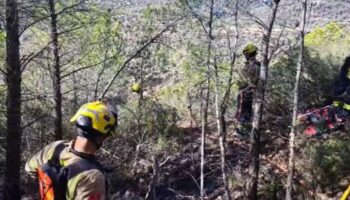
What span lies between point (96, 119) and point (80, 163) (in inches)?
9.6

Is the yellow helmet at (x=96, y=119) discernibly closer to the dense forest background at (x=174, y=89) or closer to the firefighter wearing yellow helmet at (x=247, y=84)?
the dense forest background at (x=174, y=89)

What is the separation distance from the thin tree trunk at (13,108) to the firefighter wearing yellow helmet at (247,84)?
3.51 meters

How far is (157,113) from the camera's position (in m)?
11.6

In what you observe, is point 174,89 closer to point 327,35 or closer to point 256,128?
point 256,128

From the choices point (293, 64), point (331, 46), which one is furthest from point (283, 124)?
point (331, 46)

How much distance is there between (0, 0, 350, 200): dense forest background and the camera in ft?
24.6

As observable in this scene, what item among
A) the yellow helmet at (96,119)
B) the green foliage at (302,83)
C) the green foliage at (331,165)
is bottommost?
the green foliage at (331,165)

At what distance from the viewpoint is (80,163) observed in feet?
8.37

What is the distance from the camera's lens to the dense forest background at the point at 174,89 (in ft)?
24.6

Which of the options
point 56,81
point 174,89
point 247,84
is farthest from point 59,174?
point 174,89

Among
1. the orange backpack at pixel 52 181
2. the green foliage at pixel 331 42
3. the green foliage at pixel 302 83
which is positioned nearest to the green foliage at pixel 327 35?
the green foliage at pixel 331 42

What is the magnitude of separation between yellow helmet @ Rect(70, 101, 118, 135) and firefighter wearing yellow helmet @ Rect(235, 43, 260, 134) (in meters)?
5.43

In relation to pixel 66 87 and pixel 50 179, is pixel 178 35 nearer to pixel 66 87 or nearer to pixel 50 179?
pixel 66 87

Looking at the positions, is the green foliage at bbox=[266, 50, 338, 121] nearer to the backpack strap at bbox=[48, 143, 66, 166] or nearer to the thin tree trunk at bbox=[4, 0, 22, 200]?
the thin tree trunk at bbox=[4, 0, 22, 200]
